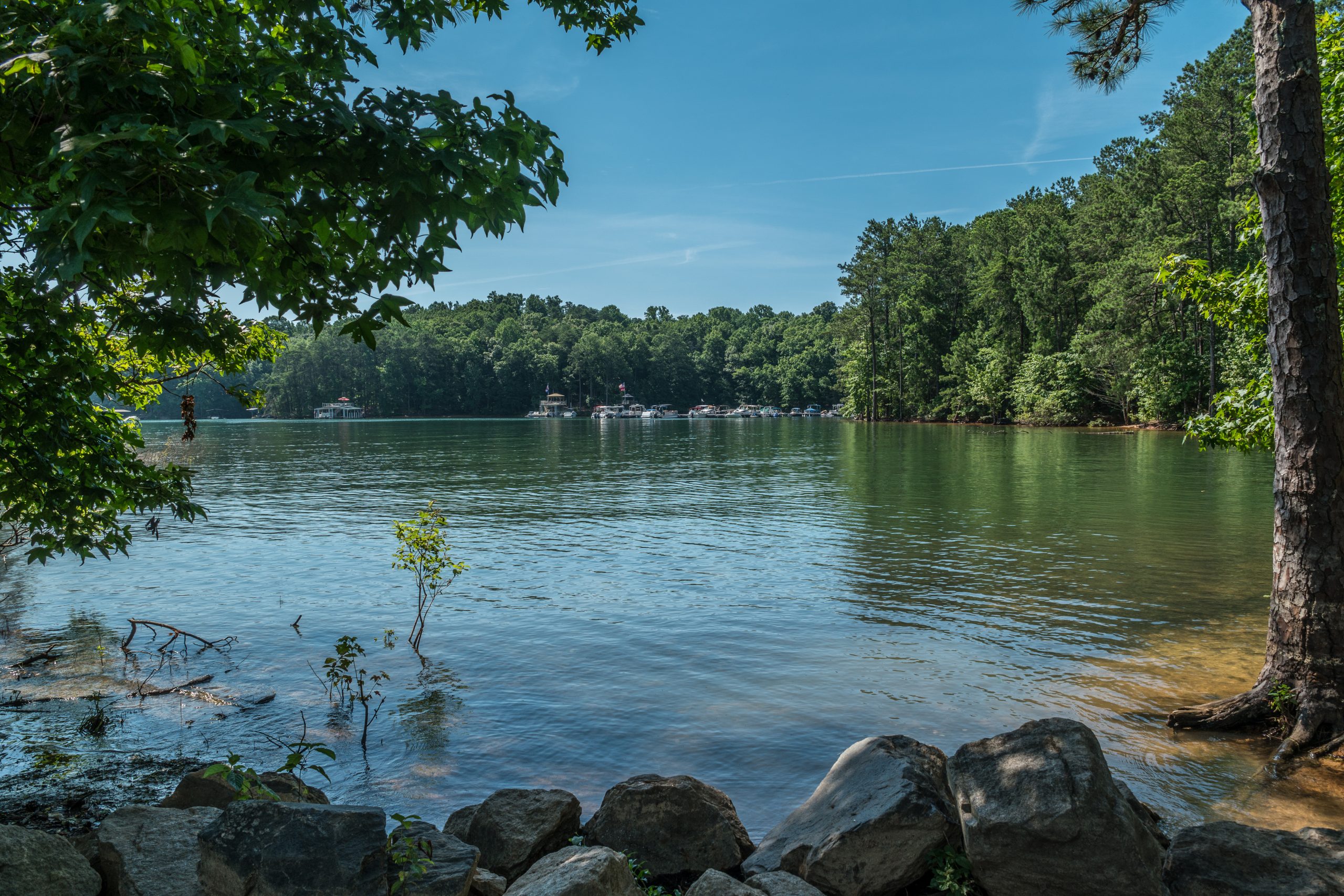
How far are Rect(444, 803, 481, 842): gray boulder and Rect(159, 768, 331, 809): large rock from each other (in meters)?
0.89

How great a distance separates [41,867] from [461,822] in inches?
99.8

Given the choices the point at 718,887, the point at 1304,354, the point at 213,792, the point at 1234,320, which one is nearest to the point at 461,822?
the point at 213,792

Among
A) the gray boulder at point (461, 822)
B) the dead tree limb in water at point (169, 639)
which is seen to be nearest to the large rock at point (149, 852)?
the gray boulder at point (461, 822)

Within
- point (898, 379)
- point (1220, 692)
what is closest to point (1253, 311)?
point (1220, 692)

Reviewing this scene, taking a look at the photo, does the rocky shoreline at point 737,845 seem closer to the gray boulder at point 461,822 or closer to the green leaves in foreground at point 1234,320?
the gray boulder at point 461,822

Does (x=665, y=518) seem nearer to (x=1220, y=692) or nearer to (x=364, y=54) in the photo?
(x=1220, y=692)

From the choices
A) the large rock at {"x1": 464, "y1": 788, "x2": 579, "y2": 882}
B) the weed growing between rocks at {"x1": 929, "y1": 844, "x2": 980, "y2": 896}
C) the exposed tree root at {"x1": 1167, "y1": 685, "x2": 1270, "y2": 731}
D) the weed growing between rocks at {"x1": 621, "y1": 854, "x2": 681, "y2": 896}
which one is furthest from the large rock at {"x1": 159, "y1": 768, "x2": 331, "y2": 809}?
the exposed tree root at {"x1": 1167, "y1": 685, "x2": 1270, "y2": 731}

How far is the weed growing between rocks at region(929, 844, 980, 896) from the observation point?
4.76 meters

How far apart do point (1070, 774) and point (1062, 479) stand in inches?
1205

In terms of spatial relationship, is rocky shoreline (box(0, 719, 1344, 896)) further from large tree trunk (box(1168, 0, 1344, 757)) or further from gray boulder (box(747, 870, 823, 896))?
large tree trunk (box(1168, 0, 1344, 757))

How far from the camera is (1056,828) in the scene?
14.7 feet

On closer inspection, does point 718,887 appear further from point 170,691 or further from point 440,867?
point 170,691

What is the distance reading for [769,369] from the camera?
180125 mm

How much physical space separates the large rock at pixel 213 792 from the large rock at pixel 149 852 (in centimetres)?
81
